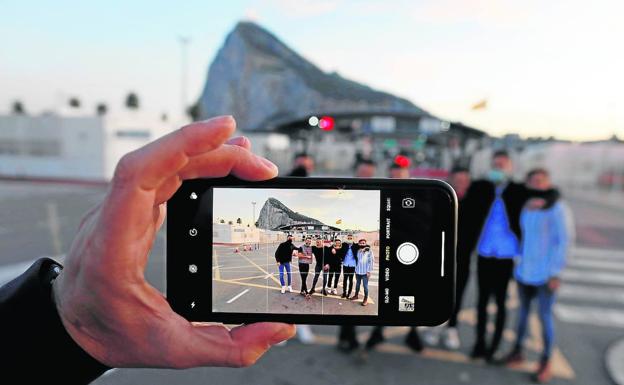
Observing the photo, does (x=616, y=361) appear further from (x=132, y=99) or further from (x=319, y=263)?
(x=132, y=99)

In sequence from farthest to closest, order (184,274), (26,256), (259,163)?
(26,256) < (184,274) < (259,163)

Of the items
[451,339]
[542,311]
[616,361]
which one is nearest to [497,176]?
[542,311]

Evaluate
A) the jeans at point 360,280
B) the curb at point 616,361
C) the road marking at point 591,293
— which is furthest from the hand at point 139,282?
the road marking at point 591,293

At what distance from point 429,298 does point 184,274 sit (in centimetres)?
79

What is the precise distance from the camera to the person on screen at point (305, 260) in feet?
3.98

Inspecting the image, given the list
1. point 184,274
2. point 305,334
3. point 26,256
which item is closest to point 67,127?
point 26,256

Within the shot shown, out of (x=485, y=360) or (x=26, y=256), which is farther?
(x=26, y=256)

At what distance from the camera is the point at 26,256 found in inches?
279

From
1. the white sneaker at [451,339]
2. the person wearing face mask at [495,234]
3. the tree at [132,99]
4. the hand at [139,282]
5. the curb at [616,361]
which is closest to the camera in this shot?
the hand at [139,282]

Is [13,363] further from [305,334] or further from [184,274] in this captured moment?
[305,334]

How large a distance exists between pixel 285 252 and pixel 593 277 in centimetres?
729

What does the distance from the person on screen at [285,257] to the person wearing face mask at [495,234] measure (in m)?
2.96

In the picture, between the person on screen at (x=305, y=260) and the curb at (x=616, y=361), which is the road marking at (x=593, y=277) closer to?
the curb at (x=616, y=361)

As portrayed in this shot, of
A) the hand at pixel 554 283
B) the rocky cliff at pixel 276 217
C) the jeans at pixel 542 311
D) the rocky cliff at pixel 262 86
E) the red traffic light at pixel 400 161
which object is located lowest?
the jeans at pixel 542 311
